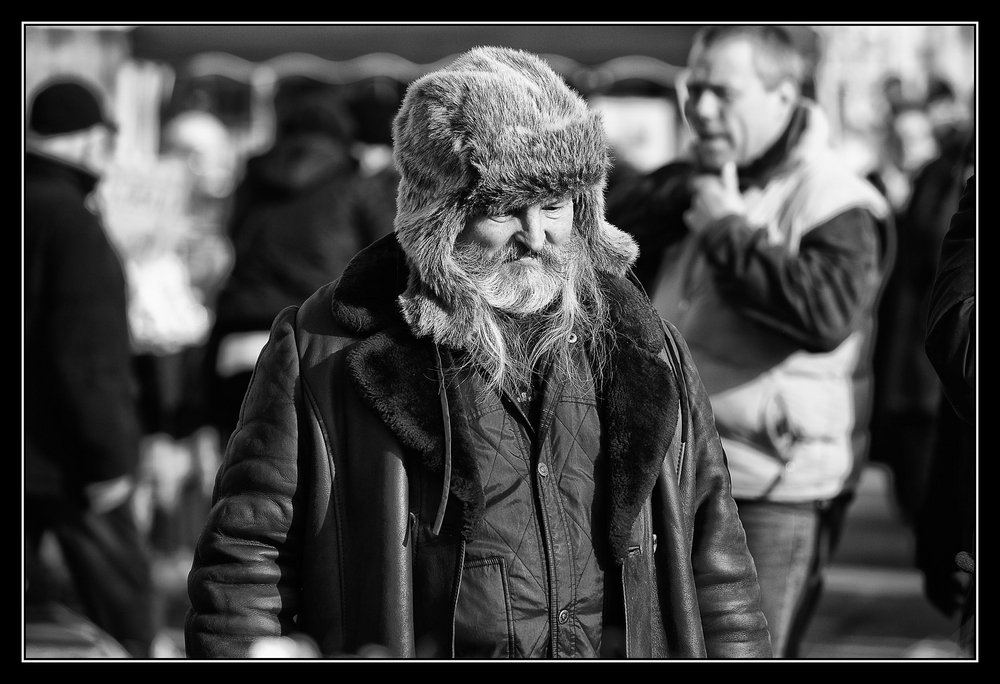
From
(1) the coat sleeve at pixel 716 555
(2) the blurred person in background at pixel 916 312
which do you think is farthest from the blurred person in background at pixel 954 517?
(1) the coat sleeve at pixel 716 555

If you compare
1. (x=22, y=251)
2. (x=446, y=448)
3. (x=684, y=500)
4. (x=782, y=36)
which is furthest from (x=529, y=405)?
(x=22, y=251)

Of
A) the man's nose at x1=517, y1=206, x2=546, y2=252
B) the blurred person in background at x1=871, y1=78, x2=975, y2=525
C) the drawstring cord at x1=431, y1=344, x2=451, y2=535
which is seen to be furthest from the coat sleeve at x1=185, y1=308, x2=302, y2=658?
the blurred person in background at x1=871, y1=78, x2=975, y2=525

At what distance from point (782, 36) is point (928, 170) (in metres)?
0.71

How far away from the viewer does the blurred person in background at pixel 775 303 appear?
12.6ft

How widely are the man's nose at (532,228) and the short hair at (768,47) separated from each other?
5.95 ft

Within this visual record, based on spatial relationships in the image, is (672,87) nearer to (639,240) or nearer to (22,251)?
(639,240)

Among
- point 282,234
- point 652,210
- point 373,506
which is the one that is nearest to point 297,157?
point 282,234

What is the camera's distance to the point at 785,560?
12.7ft

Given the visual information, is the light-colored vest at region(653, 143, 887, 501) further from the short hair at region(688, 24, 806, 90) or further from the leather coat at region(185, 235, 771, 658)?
the leather coat at region(185, 235, 771, 658)

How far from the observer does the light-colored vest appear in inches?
152

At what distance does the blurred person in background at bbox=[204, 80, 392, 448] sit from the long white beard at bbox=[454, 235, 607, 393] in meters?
1.91

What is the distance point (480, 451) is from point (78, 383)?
222 cm

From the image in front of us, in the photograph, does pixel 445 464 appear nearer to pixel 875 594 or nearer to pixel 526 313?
pixel 526 313

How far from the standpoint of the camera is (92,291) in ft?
13.1
